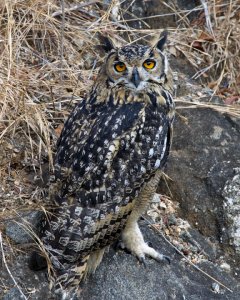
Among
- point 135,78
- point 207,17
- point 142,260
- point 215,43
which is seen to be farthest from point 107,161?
point 207,17

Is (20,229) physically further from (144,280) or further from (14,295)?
(144,280)

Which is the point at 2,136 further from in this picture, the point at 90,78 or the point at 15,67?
the point at 90,78

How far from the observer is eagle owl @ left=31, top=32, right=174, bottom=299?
12.0 feet

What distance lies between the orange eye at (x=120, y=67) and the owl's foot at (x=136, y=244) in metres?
0.90

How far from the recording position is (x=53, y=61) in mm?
5211

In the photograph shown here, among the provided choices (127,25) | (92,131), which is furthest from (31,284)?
(127,25)

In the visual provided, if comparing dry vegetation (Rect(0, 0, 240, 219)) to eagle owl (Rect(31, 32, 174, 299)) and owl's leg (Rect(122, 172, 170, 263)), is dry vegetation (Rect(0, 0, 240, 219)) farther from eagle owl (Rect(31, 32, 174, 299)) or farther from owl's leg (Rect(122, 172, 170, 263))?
owl's leg (Rect(122, 172, 170, 263))

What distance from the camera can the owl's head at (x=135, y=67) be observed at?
3.87m

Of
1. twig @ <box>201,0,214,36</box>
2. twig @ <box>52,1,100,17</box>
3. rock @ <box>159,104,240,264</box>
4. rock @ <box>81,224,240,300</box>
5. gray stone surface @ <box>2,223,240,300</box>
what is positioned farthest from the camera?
twig @ <box>201,0,214,36</box>

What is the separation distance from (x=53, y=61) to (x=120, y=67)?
1.40m

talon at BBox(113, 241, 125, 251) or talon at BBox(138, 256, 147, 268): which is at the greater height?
talon at BBox(113, 241, 125, 251)

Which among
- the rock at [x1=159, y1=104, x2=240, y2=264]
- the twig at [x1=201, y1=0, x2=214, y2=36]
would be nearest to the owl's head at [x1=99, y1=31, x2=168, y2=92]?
the rock at [x1=159, y1=104, x2=240, y2=264]

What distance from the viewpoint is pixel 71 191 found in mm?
3697

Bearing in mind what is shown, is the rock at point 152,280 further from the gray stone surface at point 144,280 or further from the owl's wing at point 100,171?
the owl's wing at point 100,171
